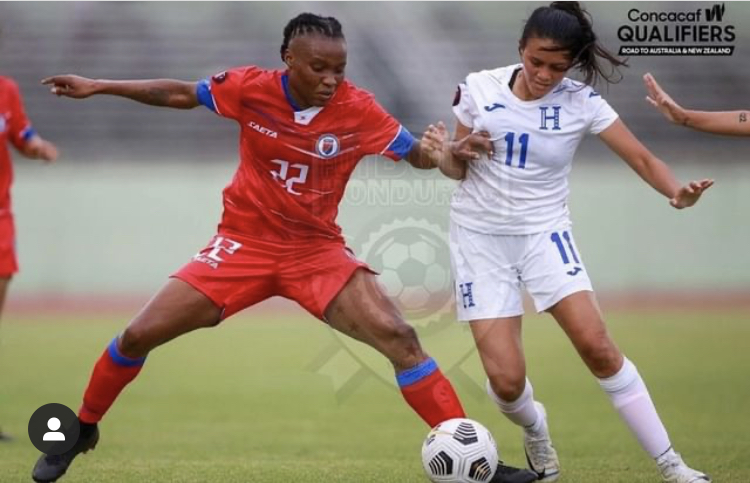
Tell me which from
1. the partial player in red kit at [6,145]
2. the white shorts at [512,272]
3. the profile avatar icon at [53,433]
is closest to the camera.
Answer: the white shorts at [512,272]

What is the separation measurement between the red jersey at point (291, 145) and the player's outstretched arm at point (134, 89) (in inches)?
3.2

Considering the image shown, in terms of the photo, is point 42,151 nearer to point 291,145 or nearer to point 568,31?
point 291,145

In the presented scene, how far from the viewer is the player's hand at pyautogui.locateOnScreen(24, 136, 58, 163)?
6.08 m

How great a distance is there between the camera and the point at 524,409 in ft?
18.8

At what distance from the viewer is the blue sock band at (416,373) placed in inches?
209

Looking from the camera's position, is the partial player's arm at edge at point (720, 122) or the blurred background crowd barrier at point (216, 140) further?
the blurred background crowd barrier at point (216, 140)

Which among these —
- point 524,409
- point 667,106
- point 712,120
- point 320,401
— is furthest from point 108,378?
point 320,401

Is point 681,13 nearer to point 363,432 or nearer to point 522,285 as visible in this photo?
point 522,285

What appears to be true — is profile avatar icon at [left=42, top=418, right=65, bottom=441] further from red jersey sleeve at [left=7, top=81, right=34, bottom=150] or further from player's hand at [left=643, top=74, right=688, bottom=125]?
player's hand at [left=643, top=74, right=688, bottom=125]

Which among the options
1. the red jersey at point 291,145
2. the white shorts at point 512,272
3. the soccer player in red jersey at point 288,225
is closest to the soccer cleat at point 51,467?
the soccer player in red jersey at point 288,225

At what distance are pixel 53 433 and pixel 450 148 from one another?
2361 millimetres

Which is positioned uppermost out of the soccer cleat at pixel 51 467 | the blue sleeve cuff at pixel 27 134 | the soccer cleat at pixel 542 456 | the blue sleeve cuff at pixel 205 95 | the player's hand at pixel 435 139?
the blue sleeve cuff at pixel 205 95

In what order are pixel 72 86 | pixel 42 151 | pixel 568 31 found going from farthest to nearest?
pixel 42 151 < pixel 72 86 < pixel 568 31

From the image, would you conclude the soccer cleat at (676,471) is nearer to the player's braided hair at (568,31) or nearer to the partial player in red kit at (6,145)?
the player's braided hair at (568,31)
